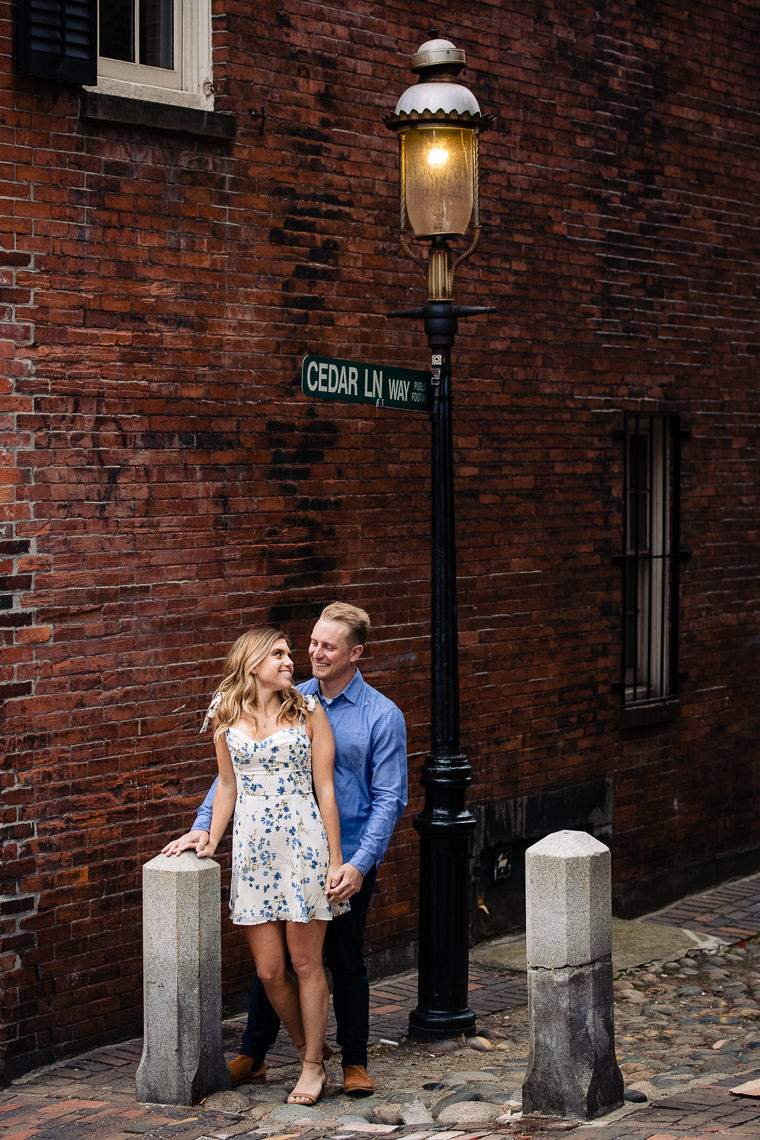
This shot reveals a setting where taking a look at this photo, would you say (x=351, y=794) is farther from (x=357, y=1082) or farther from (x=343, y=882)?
(x=357, y=1082)

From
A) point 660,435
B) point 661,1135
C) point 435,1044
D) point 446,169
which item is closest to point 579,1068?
point 661,1135

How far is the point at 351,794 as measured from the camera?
615 cm

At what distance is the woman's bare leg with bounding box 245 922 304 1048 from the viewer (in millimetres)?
5922

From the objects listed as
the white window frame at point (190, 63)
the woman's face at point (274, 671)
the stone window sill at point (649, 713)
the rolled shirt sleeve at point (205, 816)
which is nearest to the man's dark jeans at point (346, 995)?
the rolled shirt sleeve at point (205, 816)

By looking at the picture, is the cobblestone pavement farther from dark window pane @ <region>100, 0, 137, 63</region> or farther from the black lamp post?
dark window pane @ <region>100, 0, 137, 63</region>

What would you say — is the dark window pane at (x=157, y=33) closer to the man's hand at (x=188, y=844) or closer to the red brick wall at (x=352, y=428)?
the red brick wall at (x=352, y=428)

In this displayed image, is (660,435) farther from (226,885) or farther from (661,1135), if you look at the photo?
(661,1135)

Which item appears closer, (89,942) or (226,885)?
(89,942)

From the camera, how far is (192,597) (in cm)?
734

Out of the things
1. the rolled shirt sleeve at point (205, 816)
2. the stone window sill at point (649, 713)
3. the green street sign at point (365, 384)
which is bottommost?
the stone window sill at point (649, 713)

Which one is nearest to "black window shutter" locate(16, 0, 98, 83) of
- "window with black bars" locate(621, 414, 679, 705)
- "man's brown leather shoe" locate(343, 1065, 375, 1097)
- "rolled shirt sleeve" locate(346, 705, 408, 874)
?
"rolled shirt sleeve" locate(346, 705, 408, 874)

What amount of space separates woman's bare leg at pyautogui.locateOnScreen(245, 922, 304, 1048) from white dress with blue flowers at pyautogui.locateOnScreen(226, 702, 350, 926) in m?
0.07

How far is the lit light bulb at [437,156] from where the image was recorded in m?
6.77

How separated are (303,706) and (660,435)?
5526 mm
